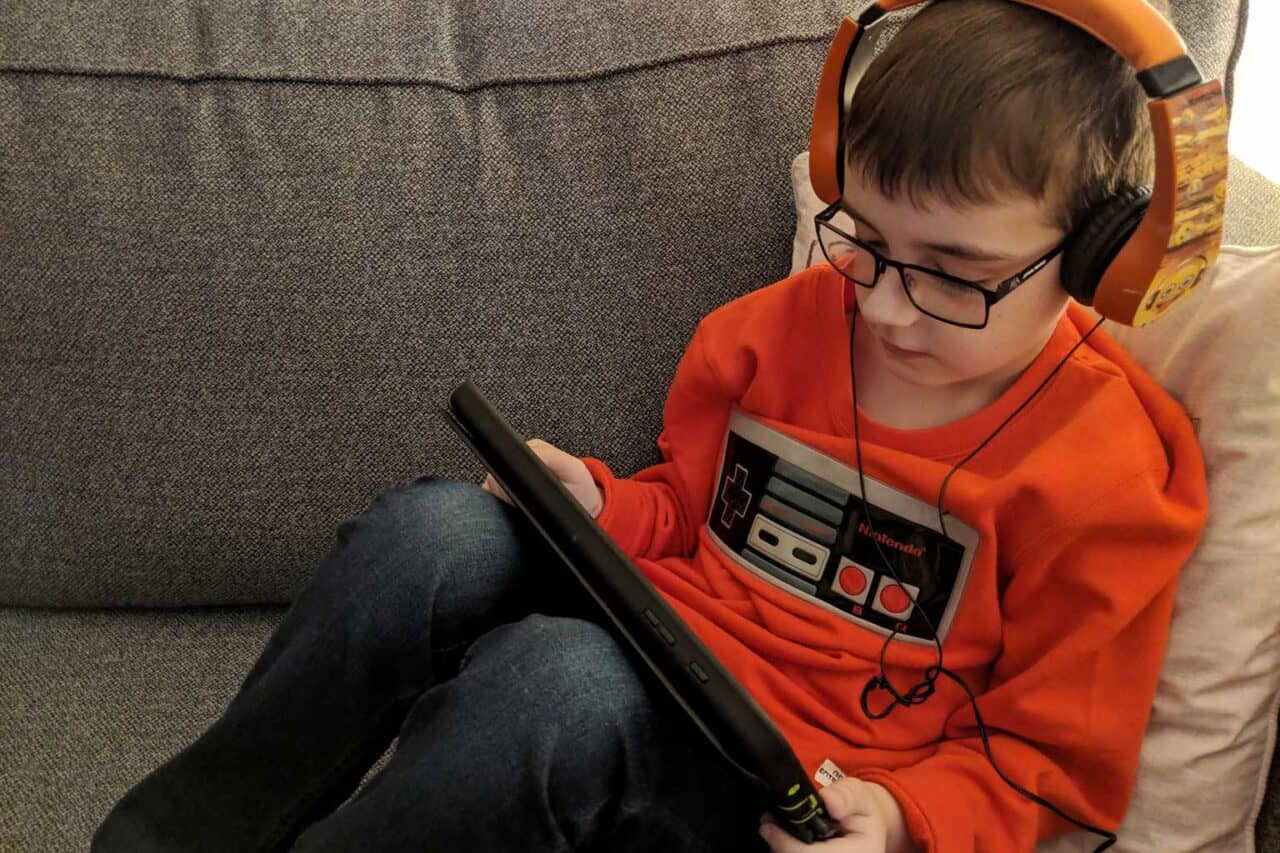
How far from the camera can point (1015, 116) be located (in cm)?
69

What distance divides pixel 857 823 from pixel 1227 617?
32 cm

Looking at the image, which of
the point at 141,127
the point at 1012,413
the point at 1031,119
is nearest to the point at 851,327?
the point at 1012,413

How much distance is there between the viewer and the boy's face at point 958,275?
2.35ft

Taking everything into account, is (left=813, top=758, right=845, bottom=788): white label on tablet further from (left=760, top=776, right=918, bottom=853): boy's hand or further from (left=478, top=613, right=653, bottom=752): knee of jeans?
(left=478, top=613, right=653, bottom=752): knee of jeans

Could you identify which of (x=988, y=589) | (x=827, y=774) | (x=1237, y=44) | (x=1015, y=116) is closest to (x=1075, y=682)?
(x=988, y=589)

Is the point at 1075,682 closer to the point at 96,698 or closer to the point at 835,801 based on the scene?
the point at 835,801

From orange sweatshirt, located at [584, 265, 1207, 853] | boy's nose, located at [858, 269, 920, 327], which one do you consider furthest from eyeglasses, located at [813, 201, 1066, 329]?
orange sweatshirt, located at [584, 265, 1207, 853]

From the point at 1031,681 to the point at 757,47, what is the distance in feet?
2.26

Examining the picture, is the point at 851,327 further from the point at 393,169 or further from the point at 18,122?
the point at 18,122

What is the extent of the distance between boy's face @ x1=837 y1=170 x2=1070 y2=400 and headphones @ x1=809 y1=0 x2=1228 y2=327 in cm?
3

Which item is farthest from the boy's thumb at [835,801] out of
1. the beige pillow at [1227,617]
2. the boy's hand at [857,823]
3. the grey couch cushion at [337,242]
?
the grey couch cushion at [337,242]

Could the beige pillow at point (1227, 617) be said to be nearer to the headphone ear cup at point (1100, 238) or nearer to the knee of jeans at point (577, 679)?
the headphone ear cup at point (1100, 238)

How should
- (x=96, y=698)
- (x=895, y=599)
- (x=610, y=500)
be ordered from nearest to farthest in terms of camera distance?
(x=895, y=599), (x=610, y=500), (x=96, y=698)

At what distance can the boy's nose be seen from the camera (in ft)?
2.49
